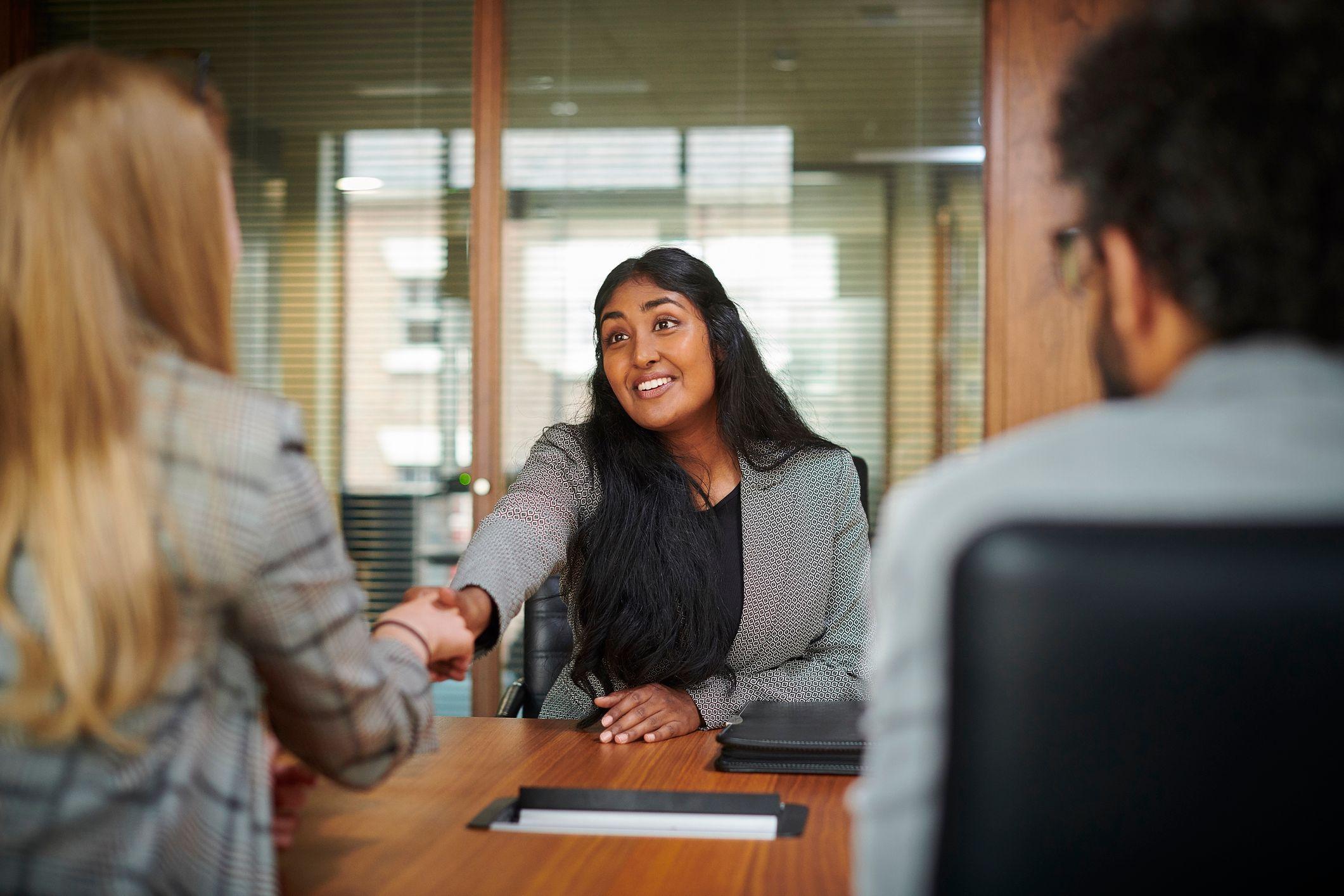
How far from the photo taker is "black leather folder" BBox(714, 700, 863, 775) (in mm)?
1433

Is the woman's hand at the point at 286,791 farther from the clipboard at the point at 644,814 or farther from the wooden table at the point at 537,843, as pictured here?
the clipboard at the point at 644,814

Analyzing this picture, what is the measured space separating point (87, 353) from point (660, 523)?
1352 millimetres

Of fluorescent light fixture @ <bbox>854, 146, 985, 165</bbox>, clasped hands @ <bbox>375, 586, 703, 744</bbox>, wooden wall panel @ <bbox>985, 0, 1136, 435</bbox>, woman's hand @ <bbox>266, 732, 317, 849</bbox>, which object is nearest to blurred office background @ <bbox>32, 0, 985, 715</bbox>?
fluorescent light fixture @ <bbox>854, 146, 985, 165</bbox>

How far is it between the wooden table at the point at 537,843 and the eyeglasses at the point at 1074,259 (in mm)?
602

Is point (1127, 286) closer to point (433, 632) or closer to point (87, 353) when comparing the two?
point (87, 353)

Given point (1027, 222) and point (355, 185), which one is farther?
point (355, 185)

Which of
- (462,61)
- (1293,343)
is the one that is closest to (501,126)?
(462,61)

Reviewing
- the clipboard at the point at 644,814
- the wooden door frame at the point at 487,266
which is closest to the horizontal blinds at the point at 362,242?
the wooden door frame at the point at 487,266

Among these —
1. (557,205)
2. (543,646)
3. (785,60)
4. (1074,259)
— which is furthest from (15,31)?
(1074,259)

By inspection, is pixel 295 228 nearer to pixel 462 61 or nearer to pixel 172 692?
pixel 462 61

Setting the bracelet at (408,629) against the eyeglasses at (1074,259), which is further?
the bracelet at (408,629)

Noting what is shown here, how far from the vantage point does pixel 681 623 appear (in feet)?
6.51

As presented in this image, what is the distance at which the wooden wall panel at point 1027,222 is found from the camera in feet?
10.9

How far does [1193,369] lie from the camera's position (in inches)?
26.8
